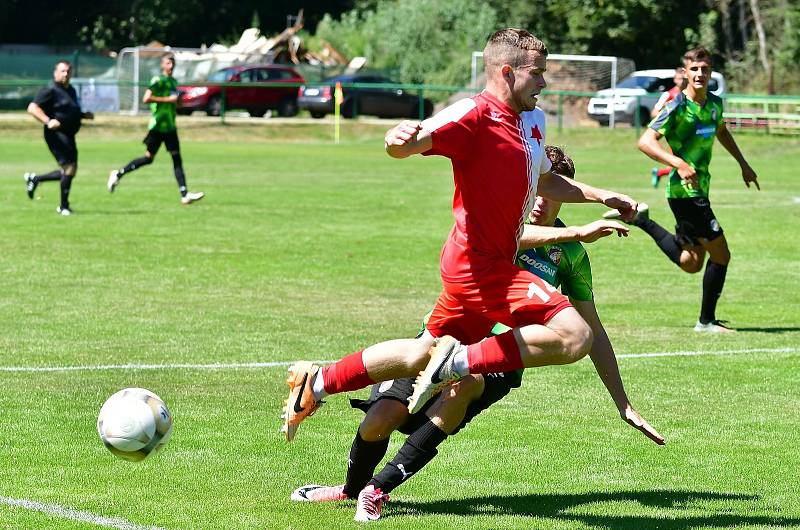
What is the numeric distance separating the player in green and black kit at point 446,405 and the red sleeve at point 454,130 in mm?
659

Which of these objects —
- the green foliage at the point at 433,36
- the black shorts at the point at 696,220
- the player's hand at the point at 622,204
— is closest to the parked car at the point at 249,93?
the green foliage at the point at 433,36

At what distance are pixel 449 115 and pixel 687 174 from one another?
522 centimetres

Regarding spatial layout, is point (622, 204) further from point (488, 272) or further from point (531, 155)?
point (488, 272)

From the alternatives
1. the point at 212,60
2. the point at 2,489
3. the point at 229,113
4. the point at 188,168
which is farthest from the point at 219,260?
the point at 212,60

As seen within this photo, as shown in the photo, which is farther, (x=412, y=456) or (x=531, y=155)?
(x=412, y=456)

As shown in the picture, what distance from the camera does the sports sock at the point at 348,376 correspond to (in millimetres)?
5613

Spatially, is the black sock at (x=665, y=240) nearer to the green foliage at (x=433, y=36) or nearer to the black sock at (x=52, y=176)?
the black sock at (x=52, y=176)

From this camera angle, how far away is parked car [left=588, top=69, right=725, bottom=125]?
42125 millimetres

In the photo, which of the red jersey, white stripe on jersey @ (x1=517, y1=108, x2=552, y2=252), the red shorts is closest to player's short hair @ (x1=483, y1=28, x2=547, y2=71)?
the red jersey

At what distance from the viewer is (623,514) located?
5.89 meters

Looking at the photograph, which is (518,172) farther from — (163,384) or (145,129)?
(145,129)

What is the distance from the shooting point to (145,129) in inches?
1649

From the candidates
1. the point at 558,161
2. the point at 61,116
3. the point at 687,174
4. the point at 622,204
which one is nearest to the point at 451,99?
the point at 61,116

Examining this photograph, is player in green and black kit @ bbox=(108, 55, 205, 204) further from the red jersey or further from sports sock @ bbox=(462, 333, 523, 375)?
sports sock @ bbox=(462, 333, 523, 375)
